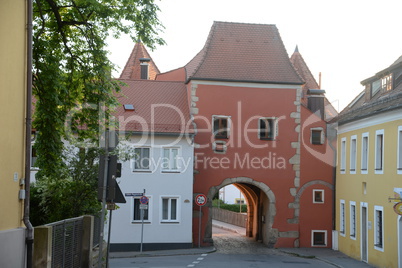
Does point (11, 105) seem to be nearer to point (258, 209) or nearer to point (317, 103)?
point (317, 103)

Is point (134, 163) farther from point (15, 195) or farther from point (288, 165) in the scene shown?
point (15, 195)

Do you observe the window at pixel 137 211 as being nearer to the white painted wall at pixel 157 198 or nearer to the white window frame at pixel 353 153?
the white painted wall at pixel 157 198

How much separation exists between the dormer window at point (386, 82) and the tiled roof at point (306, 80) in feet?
23.6

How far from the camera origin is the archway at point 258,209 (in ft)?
116

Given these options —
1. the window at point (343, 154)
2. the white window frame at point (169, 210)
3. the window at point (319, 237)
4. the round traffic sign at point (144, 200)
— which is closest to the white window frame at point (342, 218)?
the window at point (319, 237)

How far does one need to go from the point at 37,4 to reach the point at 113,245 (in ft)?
62.2

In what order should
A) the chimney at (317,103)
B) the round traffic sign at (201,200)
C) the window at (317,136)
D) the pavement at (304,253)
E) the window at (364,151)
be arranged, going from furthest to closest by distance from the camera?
the chimney at (317,103)
the window at (317,136)
the round traffic sign at (201,200)
the window at (364,151)
the pavement at (304,253)

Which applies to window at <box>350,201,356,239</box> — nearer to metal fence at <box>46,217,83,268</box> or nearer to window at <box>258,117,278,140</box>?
window at <box>258,117,278,140</box>

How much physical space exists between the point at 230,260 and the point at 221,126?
8.81 m

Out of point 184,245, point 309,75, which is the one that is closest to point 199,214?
point 184,245

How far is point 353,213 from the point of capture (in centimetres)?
3256

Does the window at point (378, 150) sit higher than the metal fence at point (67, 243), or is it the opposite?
the window at point (378, 150)

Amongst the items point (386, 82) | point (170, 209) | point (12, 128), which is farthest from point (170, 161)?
point (12, 128)

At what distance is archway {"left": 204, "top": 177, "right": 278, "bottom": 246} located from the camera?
116 feet
